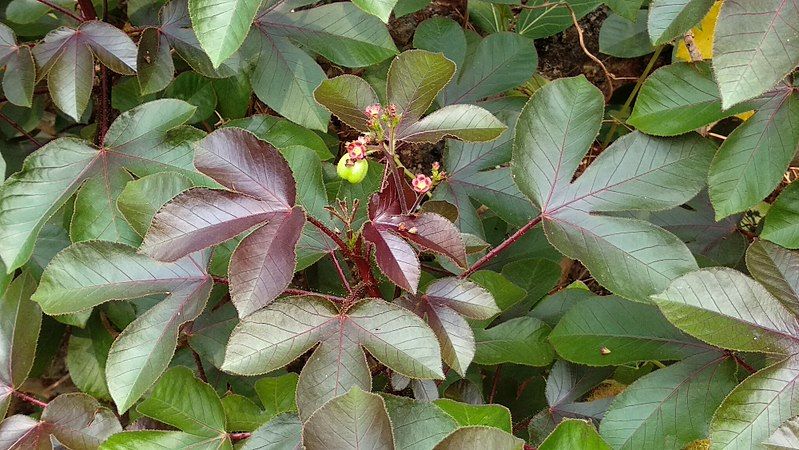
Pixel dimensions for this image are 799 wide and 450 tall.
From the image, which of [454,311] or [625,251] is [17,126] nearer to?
[454,311]

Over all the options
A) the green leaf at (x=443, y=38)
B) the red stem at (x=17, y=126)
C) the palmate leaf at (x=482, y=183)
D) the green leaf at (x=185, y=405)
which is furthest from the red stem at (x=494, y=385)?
the red stem at (x=17, y=126)

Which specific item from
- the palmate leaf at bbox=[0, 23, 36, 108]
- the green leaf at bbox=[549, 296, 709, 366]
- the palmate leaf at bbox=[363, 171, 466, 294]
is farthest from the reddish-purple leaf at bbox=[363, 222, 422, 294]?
the palmate leaf at bbox=[0, 23, 36, 108]

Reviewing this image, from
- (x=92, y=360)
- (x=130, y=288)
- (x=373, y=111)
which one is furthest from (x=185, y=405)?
(x=373, y=111)

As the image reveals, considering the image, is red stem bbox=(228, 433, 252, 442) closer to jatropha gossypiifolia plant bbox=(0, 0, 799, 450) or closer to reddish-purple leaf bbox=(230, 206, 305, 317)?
jatropha gossypiifolia plant bbox=(0, 0, 799, 450)

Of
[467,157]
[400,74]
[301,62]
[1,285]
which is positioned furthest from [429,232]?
[1,285]

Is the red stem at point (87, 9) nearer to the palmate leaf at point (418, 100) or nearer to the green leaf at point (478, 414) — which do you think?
the palmate leaf at point (418, 100)

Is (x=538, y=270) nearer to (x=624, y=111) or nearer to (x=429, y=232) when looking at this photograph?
(x=429, y=232)
